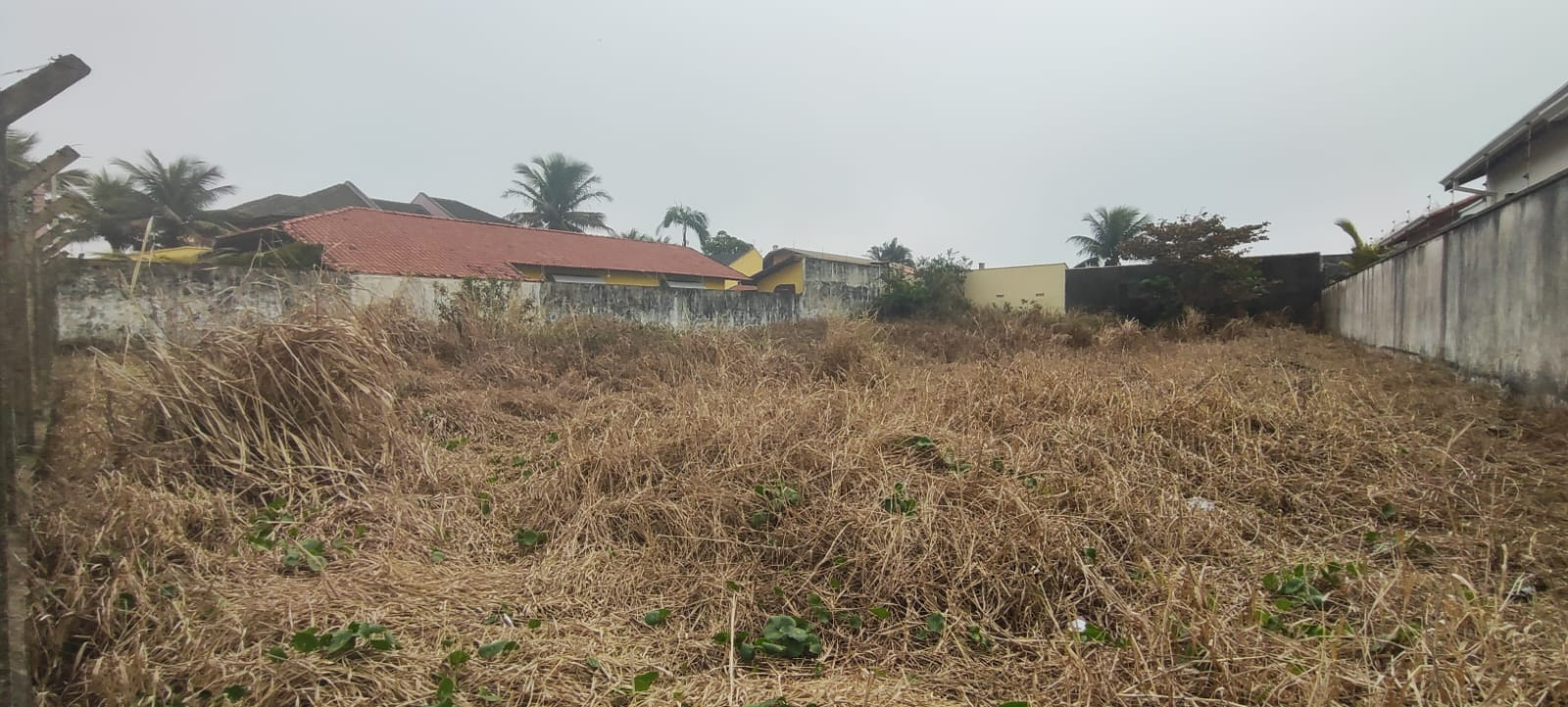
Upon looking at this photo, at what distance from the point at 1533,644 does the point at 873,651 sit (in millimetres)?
1759

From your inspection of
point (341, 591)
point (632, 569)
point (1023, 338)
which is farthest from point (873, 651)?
point (1023, 338)

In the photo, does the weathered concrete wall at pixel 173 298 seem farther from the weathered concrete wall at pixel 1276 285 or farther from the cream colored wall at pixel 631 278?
the weathered concrete wall at pixel 1276 285

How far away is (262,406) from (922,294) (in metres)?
13.8

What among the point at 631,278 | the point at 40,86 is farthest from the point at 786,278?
the point at 40,86

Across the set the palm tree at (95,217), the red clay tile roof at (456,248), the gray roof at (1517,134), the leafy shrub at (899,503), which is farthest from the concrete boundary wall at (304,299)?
the gray roof at (1517,134)

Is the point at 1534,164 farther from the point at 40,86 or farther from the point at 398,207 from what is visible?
the point at 398,207

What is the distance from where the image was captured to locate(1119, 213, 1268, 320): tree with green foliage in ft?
39.4

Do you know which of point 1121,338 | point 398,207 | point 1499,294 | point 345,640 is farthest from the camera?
point 398,207

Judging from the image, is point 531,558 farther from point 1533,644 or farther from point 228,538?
point 1533,644

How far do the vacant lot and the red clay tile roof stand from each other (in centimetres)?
796

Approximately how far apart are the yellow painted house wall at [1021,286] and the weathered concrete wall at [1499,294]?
839 cm

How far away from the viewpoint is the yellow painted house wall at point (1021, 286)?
51.0 feet

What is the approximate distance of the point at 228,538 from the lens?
2.51 meters

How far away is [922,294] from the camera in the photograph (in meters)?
15.6
